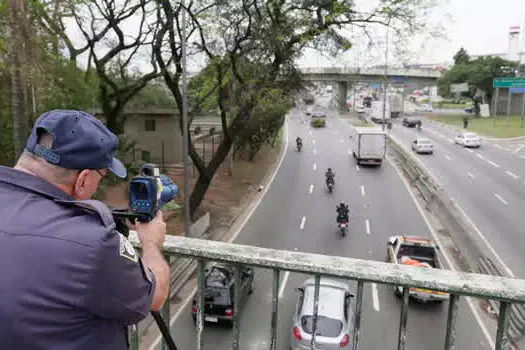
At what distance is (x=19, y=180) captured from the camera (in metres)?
1.56

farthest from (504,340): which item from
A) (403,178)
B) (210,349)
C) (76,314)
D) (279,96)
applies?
(403,178)

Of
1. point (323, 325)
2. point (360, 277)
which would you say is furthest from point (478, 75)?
point (360, 277)

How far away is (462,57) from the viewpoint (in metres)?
76.1

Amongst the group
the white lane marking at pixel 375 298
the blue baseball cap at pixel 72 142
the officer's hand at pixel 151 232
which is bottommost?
the white lane marking at pixel 375 298

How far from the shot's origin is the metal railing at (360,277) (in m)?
2.08

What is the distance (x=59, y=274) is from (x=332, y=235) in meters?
18.4

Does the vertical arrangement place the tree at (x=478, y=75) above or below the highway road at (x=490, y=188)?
above

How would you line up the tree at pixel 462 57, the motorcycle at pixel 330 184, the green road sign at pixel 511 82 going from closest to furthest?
the motorcycle at pixel 330 184, the green road sign at pixel 511 82, the tree at pixel 462 57

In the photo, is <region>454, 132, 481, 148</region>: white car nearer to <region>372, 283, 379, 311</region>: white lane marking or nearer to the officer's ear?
<region>372, 283, 379, 311</region>: white lane marking

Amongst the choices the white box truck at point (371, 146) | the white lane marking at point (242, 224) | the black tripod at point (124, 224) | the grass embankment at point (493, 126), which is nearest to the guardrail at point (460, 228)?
the white box truck at point (371, 146)

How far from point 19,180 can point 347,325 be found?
799 cm

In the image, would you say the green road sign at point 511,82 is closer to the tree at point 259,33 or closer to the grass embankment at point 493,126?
the grass embankment at point 493,126

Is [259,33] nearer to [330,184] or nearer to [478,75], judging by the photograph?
[330,184]

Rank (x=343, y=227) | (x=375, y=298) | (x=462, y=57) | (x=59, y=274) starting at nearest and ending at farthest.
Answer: (x=59, y=274)
(x=375, y=298)
(x=343, y=227)
(x=462, y=57)
